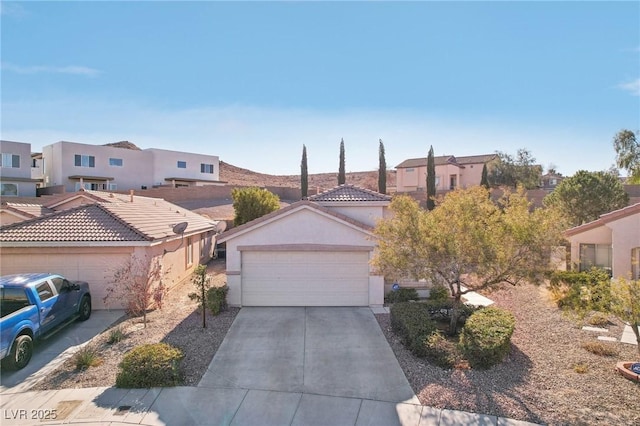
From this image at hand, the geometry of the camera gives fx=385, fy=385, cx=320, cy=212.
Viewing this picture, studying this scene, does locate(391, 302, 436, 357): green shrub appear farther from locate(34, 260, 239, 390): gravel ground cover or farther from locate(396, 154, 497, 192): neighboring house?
locate(396, 154, 497, 192): neighboring house

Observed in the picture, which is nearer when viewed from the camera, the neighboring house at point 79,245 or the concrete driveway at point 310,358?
the concrete driveway at point 310,358

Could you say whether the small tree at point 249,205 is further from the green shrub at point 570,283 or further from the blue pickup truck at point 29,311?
the green shrub at point 570,283

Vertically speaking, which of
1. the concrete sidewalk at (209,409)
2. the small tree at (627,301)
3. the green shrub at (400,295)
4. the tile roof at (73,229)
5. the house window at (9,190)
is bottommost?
the concrete sidewalk at (209,409)

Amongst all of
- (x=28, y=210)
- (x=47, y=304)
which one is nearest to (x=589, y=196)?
(x=47, y=304)

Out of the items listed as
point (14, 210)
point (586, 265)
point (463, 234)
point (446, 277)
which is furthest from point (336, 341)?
point (14, 210)

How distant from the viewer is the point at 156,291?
13.8 m

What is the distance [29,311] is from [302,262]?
838 centimetres

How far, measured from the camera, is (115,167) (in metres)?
47.8

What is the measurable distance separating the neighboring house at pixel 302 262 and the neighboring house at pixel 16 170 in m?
39.0

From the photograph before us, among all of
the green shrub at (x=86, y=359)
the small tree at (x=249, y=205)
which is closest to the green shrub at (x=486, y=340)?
the green shrub at (x=86, y=359)

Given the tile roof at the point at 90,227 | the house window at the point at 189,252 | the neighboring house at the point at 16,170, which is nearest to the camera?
the tile roof at the point at 90,227

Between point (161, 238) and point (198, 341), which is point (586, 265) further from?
point (161, 238)

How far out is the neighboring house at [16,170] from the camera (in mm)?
40406

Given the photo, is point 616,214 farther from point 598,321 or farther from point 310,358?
point 310,358
